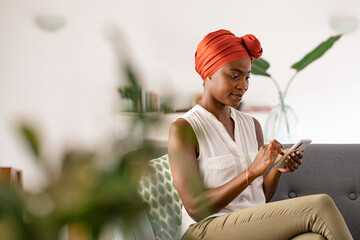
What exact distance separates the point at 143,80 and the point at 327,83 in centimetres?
392

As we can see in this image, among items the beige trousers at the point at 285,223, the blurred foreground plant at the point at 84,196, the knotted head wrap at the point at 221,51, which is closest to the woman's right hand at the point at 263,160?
the beige trousers at the point at 285,223

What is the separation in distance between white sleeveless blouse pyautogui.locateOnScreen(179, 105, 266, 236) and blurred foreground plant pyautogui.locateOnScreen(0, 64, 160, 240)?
1594 millimetres

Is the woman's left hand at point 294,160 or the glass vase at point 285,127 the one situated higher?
the woman's left hand at point 294,160

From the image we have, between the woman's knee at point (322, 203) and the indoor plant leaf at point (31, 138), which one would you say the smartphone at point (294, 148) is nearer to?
the woman's knee at point (322, 203)

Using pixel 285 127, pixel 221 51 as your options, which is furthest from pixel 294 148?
pixel 285 127

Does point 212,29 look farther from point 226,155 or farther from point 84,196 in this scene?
point 84,196

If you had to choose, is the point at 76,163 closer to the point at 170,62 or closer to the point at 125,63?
the point at 125,63

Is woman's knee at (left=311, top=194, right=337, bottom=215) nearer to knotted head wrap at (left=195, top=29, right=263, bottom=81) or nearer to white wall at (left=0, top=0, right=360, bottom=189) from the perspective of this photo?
knotted head wrap at (left=195, top=29, right=263, bottom=81)

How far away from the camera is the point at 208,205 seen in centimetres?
26

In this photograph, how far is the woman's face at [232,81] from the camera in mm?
1847

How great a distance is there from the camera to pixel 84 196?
17cm

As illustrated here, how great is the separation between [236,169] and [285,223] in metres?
0.34

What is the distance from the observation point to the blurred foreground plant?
0.17 metres

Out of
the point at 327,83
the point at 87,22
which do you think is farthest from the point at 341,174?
the point at 87,22
